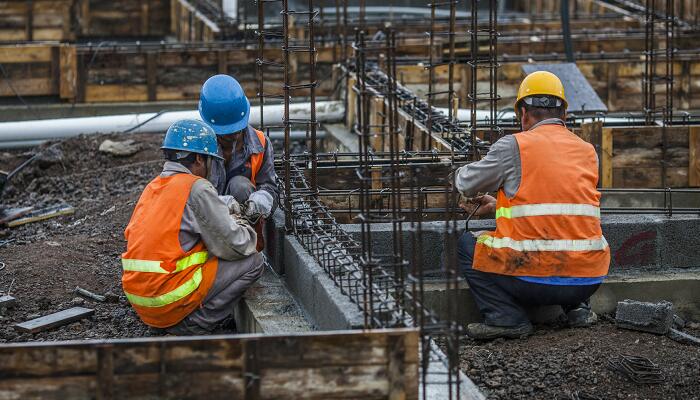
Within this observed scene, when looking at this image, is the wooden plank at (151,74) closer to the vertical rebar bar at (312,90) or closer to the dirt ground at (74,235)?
the dirt ground at (74,235)

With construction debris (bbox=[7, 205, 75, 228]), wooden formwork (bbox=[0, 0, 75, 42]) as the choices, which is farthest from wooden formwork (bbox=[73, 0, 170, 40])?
Result: construction debris (bbox=[7, 205, 75, 228])

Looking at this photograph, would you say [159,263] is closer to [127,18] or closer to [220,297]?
[220,297]

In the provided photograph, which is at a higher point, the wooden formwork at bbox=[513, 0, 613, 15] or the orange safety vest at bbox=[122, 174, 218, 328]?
the wooden formwork at bbox=[513, 0, 613, 15]

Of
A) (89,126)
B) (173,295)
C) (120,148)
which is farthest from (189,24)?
(173,295)

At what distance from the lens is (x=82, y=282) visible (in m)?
Result: 9.00

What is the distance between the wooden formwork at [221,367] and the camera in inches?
212

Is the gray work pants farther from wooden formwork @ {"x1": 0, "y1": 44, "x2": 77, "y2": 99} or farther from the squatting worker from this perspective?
wooden formwork @ {"x1": 0, "y1": 44, "x2": 77, "y2": 99}

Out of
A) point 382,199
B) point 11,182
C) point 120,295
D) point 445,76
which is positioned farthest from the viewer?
point 445,76

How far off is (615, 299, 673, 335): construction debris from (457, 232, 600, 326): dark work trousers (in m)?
0.28

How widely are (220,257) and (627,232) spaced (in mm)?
3116

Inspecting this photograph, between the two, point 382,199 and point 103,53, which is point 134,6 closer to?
point 103,53

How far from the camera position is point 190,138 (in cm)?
725

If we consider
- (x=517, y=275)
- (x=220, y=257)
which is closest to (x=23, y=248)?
(x=220, y=257)

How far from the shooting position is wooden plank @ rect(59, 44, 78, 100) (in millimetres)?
17766
